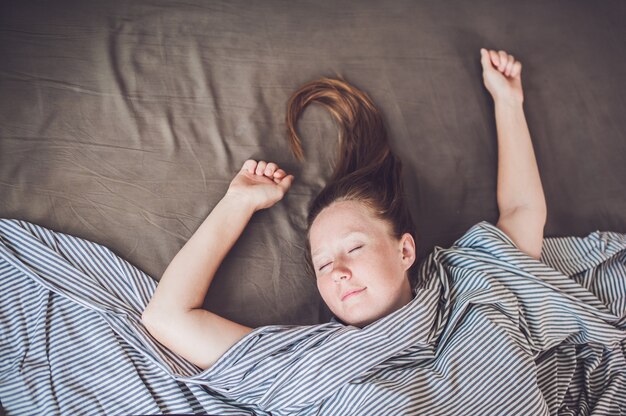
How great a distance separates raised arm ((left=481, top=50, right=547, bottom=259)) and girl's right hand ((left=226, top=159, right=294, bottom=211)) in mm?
505

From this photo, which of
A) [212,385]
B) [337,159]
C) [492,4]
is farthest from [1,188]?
[492,4]

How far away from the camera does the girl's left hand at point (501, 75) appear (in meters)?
1.26

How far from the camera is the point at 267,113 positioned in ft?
3.89

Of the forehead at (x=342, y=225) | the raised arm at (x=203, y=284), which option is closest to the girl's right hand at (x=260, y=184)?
the raised arm at (x=203, y=284)

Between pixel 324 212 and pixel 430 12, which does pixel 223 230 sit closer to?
pixel 324 212

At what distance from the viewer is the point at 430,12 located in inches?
52.9

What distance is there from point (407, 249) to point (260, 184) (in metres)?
0.34

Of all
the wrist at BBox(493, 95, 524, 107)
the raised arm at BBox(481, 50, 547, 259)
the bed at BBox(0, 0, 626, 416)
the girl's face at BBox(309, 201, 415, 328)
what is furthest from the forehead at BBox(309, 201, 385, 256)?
the wrist at BBox(493, 95, 524, 107)

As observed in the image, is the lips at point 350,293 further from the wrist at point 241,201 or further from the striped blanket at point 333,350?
the wrist at point 241,201

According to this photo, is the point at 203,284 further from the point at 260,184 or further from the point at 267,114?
the point at 267,114

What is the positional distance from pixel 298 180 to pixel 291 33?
0.38 metres

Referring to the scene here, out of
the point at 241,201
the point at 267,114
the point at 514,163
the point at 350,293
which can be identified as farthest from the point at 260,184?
the point at 514,163

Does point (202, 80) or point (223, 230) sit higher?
point (202, 80)

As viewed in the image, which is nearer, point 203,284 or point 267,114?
point 203,284
